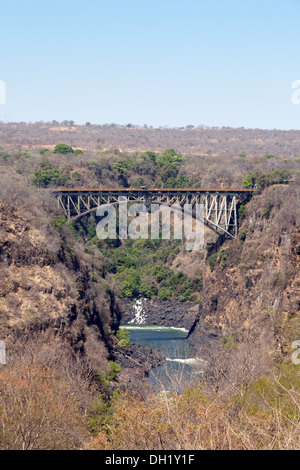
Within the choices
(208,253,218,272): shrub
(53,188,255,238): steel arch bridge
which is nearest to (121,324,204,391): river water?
(208,253,218,272): shrub

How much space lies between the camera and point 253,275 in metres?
66.4

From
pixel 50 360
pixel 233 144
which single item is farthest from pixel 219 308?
pixel 233 144

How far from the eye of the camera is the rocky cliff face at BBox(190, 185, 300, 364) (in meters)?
54.3

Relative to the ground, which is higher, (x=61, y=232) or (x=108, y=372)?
(x=61, y=232)

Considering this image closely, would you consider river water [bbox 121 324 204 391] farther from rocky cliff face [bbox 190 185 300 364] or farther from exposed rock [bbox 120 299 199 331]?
rocky cliff face [bbox 190 185 300 364]

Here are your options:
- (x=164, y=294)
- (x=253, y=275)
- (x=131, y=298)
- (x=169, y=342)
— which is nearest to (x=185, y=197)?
(x=253, y=275)

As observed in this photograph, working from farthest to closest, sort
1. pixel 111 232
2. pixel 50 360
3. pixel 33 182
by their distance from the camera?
pixel 111 232
pixel 33 182
pixel 50 360

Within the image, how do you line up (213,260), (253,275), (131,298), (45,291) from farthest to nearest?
1. (131,298)
2. (213,260)
3. (253,275)
4. (45,291)

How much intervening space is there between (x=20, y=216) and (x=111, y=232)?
39.1 meters

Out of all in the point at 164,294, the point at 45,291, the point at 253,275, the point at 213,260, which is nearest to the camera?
the point at 45,291

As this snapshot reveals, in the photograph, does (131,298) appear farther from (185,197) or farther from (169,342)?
(185,197)

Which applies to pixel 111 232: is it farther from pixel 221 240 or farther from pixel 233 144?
pixel 233 144
